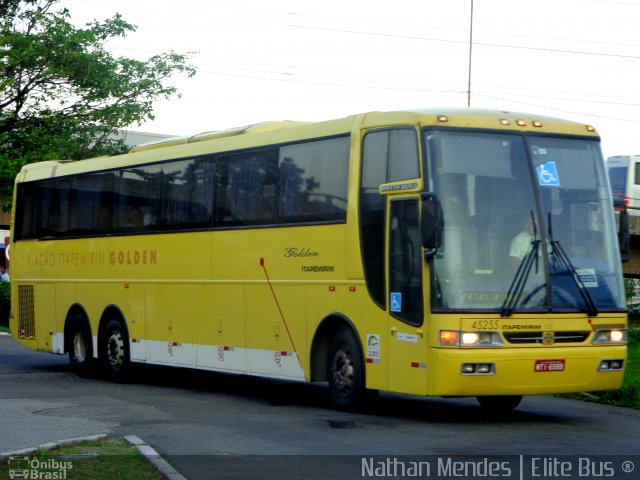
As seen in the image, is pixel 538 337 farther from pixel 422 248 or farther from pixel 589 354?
pixel 422 248

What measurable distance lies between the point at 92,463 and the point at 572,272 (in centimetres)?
617

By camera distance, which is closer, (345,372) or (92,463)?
(92,463)

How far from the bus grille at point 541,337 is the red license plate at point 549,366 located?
0.73ft

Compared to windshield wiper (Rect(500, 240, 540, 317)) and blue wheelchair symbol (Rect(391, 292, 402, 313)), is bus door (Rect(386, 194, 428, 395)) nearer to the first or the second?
blue wheelchair symbol (Rect(391, 292, 402, 313))

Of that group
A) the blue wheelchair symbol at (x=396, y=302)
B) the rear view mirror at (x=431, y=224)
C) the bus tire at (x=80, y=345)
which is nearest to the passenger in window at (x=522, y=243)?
the rear view mirror at (x=431, y=224)

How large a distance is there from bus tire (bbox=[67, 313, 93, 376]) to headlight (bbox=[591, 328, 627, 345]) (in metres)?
10.2

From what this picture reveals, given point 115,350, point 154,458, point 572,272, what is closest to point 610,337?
point 572,272

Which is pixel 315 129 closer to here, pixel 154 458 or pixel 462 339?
pixel 462 339

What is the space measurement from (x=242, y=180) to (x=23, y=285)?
8.28 m

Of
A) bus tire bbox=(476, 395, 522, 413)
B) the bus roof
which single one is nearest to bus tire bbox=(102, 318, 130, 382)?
the bus roof

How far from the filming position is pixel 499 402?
605 inches

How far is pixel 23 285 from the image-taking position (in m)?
24.0

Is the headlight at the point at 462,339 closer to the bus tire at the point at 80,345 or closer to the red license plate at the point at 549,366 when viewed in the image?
the red license plate at the point at 549,366

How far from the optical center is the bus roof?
13.9 metres
